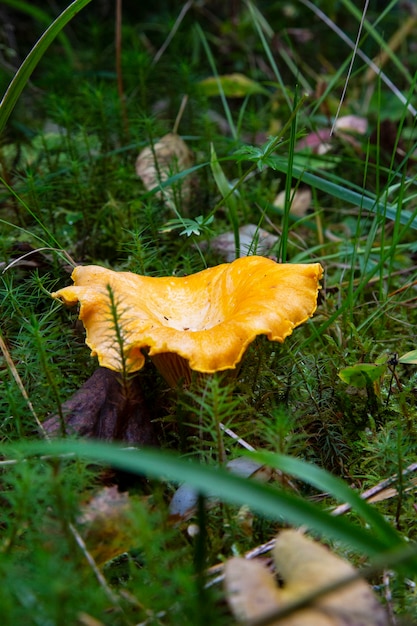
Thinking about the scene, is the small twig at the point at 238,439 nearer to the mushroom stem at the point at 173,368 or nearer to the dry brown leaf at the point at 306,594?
the mushroom stem at the point at 173,368

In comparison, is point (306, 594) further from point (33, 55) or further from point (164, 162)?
point (164, 162)

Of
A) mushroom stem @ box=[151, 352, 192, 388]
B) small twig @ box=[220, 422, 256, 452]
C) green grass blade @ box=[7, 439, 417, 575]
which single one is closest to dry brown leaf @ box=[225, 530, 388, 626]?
green grass blade @ box=[7, 439, 417, 575]

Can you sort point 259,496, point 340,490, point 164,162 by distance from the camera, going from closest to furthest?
1. point 259,496
2. point 340,490
3. point 164,162

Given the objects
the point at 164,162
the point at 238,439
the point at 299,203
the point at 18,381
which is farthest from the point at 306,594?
the point at 299,203

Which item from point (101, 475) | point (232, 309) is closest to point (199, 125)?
point (232, 309)

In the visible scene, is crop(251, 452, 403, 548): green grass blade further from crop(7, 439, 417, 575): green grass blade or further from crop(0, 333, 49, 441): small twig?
crop(0, 333, 49, 441): small twig

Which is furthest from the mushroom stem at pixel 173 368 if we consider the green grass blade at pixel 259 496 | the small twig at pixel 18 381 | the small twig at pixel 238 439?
the green grass blade at pixel 259 496
